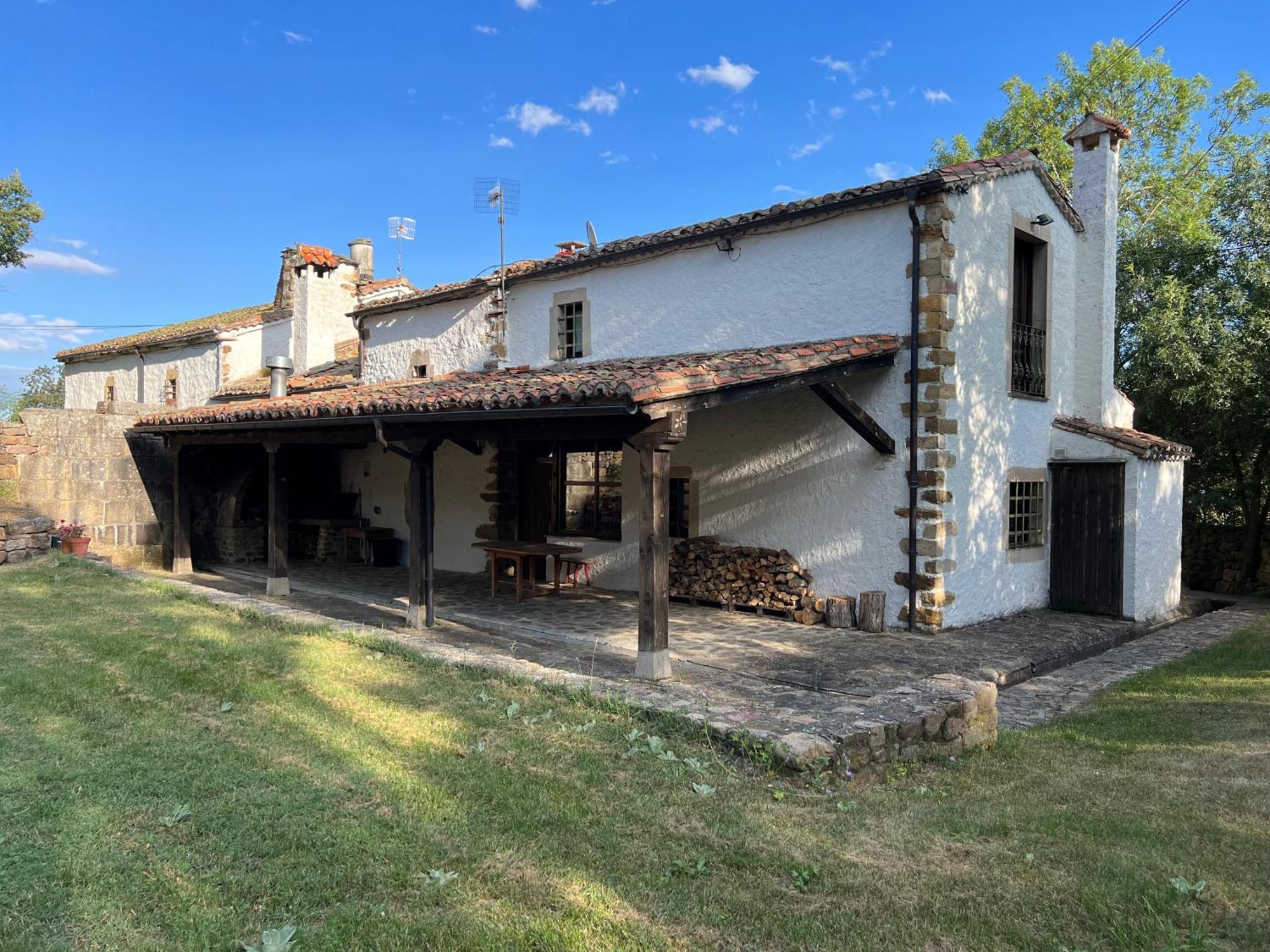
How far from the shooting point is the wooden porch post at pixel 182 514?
12.6 meters

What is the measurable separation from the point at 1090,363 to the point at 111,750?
11.1 m

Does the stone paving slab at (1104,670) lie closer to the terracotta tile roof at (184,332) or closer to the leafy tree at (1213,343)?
the leafy tree at (1213,343)

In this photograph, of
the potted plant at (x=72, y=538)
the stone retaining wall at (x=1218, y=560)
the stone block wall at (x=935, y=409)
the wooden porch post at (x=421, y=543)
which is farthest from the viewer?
the stone retaining wall at (x=1218, y=560)

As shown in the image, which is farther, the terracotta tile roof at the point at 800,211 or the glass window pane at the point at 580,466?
the glass window pane at the point at 580,466

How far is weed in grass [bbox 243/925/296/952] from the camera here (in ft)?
8.47

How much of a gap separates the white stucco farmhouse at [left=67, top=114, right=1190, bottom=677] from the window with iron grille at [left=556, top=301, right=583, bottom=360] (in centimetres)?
3

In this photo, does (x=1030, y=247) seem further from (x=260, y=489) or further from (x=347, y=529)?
(x=260, y=489)

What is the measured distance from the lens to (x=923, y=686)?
5.41 metres

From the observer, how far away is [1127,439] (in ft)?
31.9

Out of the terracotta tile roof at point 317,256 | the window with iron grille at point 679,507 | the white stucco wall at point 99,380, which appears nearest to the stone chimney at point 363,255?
the terracotta tile roof at point 317,256

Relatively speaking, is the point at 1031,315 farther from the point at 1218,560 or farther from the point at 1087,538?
the point at 1218,560

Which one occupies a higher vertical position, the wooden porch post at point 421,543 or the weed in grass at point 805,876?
the wooden porch post at point 421,543

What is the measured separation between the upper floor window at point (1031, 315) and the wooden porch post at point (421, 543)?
6747 mm

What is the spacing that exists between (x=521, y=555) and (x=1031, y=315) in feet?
22.7
